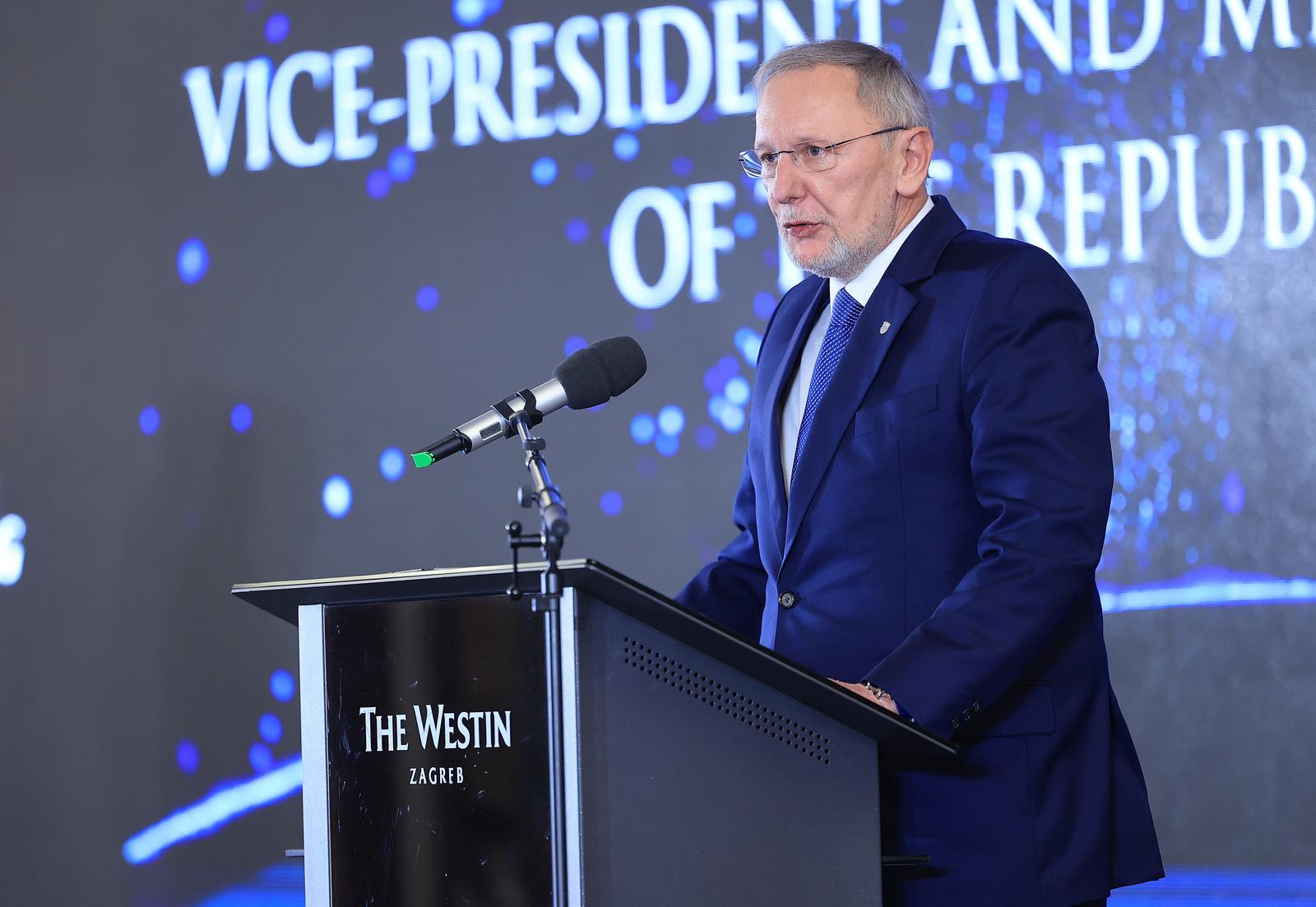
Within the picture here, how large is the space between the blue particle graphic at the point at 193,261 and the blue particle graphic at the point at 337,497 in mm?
750

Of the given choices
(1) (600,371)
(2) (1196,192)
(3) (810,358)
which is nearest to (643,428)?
(2) (1196,192)

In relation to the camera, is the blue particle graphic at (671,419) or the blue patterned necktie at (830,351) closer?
the blue patterned necktie at (830,351)

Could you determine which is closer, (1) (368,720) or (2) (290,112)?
(1) (368,720)

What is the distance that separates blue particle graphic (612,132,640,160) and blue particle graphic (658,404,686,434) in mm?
690

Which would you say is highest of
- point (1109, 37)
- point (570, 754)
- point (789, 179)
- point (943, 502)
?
point (1109, 37)

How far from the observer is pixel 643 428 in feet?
12.6

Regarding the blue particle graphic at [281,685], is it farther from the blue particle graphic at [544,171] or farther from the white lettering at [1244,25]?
the white lettering at [1244,25]

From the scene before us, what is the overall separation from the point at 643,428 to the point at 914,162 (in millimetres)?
1904

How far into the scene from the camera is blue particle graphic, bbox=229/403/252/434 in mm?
4125

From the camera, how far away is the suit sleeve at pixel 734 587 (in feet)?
6.92

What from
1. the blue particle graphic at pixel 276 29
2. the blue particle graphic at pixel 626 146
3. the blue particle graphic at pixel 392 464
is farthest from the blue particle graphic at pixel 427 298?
the blue particle graphic at pixel 276 29

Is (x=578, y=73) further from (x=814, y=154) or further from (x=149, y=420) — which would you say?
(x=814, y=154)

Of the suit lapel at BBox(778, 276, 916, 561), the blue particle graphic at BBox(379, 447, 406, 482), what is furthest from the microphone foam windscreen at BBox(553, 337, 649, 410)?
the blue particle graphic at BBox(379, 447, 406, 482)

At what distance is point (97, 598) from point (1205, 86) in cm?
338
